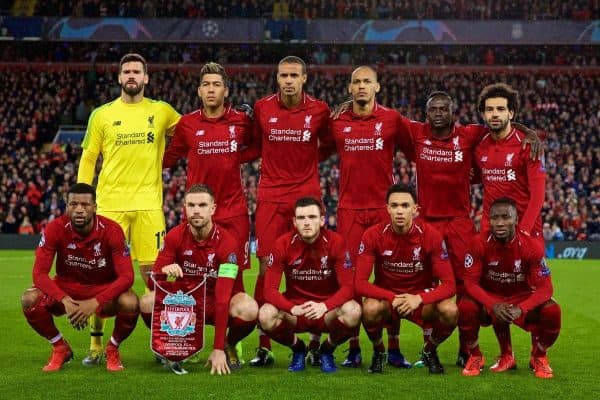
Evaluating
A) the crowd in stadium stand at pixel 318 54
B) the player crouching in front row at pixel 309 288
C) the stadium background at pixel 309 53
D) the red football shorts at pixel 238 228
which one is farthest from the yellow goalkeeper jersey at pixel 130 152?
the crowd in stadium stand at pixel 318 54

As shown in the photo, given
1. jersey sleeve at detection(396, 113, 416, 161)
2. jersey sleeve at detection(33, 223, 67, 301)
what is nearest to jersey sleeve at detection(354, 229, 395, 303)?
jersey sleeve at detection(396, 113, 416, 161)

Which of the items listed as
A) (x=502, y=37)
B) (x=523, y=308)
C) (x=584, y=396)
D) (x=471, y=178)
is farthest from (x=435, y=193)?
(x=502, y=37)

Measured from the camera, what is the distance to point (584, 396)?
19.7ft

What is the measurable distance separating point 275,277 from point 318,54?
28.5m

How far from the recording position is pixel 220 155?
7691mm

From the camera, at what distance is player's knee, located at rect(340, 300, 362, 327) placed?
6855 millimetres

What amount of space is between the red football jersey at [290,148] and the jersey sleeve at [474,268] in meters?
1.38

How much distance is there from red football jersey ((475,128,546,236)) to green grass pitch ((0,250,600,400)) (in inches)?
47.9

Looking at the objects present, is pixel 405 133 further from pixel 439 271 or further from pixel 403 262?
pixel 439 271

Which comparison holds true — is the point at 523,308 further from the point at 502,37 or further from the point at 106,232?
the point at 502,37

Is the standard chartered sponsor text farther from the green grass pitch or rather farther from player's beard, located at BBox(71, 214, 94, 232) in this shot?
the green grass pitch

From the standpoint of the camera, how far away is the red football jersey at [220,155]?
7688 millimetres

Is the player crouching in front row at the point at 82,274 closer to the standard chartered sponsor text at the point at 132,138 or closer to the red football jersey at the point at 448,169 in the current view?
the standard chartered sponsor text at the point at 132,138

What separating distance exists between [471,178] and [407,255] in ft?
3.41
